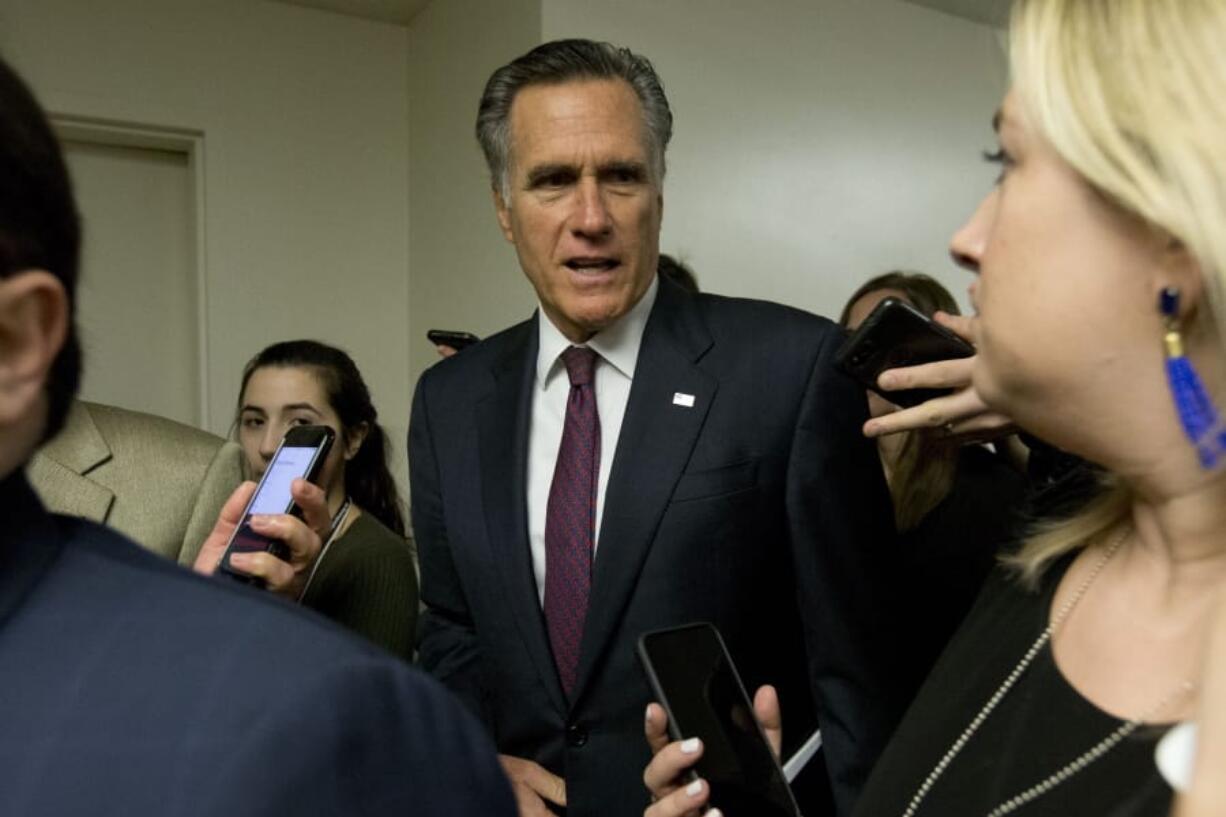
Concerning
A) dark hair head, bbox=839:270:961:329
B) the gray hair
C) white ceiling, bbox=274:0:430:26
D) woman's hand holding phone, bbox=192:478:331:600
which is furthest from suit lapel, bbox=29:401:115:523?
white ceiling, bbox=274:0:430:26

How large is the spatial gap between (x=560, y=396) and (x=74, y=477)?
1.94ft

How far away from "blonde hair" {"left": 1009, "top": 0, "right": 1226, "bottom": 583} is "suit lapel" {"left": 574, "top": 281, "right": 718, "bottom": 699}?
698mm

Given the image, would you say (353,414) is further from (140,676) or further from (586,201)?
(140,676)

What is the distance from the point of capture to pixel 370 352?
12.5ft

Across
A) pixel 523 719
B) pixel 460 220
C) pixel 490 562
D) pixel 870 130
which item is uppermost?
pixel 870 130

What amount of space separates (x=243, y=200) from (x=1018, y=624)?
3.24m

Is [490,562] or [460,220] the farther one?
[460,220]

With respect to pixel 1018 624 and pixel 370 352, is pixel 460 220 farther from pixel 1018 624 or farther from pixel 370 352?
pixel 1018 624

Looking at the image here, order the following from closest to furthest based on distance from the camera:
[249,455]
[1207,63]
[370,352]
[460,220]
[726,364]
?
[1207,63]
[726,364]
[249,455]
[460,220]
[370,352]

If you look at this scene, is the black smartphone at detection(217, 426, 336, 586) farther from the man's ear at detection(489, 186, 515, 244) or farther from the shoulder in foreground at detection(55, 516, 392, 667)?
the shoulder in foreground at detection(55, 516, 392, 667)

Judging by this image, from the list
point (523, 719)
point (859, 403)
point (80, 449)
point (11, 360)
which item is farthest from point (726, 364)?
point (11, 360)

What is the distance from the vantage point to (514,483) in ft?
4.55

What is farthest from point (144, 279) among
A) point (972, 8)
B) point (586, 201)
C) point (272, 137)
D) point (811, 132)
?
point (972, 8)

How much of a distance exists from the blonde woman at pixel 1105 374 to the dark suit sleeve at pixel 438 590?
0.76 metres
